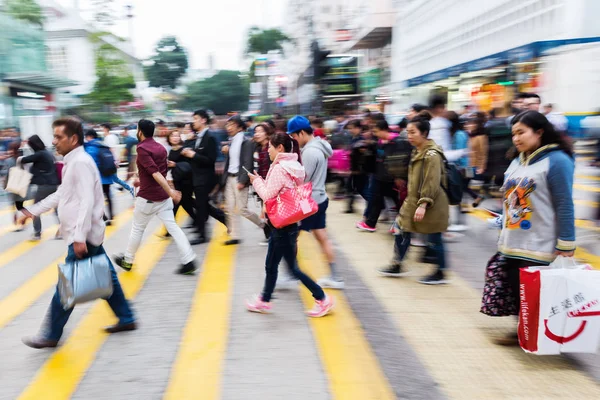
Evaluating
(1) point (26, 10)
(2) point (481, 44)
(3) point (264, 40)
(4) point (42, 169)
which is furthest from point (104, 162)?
(3) point (264, 40)

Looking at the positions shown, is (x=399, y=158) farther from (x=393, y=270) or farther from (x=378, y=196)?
Result: (x=378, y=196)

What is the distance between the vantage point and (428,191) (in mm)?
4805

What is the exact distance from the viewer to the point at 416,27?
122 ft

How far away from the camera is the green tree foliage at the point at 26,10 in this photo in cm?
3626

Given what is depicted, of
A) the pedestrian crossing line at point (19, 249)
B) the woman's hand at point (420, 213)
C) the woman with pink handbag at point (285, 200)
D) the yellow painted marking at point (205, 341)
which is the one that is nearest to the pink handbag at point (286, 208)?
the woman with pink handbag at point (285, 200)

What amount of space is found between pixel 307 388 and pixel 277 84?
48.7 m

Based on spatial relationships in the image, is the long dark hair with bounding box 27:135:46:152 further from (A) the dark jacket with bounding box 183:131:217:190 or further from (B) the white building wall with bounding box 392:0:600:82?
(B) the white building wall with bounding box 392:0:600:82

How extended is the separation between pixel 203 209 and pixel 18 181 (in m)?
2.66

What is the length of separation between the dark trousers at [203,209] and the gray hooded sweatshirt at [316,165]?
229 centimetres

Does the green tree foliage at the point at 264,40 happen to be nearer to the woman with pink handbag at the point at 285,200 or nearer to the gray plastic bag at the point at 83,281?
the woman with pink handbag at the point at 285,200

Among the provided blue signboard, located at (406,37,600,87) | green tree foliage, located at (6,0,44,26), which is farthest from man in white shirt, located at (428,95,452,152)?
green tree foliage, located at (6,0,44,26)

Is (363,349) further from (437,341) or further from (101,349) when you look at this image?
(101,349)

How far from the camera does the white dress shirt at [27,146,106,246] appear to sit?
12.3 ft

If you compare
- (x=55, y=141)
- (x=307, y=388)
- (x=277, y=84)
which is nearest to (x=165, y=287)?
(x=55, y=141)
